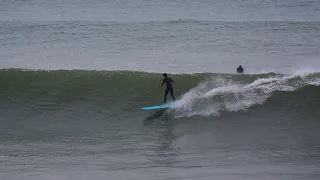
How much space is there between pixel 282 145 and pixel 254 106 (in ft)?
10.2

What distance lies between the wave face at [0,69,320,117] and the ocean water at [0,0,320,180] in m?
0.04

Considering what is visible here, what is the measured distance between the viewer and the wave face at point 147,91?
59.2 ft

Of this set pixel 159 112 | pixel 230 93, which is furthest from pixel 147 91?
pixel 230 93

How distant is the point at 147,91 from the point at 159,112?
2258 mm

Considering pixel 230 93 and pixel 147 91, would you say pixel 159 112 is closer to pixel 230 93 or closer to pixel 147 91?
pixel 147 91

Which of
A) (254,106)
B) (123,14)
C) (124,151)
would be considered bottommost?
(124,151)

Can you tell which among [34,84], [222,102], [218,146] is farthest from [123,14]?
[218,146]

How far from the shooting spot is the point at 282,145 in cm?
1481

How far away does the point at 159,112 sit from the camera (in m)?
17.5

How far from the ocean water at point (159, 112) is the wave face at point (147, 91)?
1.7 inches

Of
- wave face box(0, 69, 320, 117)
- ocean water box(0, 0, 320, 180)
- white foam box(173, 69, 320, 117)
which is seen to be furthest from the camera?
wave face box(0, 69, 320, 117)

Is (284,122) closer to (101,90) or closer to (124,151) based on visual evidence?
(124,151)

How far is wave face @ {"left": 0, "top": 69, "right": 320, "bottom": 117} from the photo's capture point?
18031 millimetres

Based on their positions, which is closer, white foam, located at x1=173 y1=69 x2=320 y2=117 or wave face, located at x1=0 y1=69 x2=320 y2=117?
white foam, located at x1=173 y1=69 x2=320 y2=117
